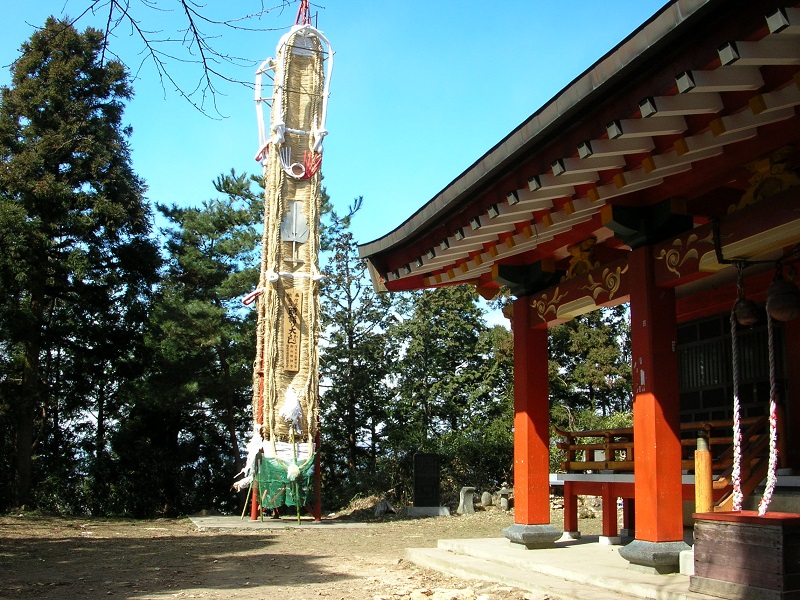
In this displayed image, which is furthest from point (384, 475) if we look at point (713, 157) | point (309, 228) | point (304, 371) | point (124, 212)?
point (713, 157)

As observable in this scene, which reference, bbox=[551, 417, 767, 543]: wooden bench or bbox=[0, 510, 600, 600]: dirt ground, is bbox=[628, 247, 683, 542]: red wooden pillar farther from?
bbox=[0, 510, 600, 600]: dirt ground

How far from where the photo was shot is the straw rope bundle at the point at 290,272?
1520 centimetres

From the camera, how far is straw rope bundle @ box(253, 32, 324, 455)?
15.2m

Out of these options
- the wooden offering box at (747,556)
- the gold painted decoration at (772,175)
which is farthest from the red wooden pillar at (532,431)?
the gold painted decoration at (772,175)

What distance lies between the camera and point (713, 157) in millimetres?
5398

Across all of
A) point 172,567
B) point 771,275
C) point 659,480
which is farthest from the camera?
point 172,567

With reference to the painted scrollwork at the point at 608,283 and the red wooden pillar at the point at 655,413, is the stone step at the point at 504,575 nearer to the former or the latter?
the red wooden pillar at the point at 655,413

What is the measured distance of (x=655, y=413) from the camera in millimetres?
5984

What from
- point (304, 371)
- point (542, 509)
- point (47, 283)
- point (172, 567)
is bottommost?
point (172, 567)

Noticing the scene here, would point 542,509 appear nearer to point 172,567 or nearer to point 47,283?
point 172,567

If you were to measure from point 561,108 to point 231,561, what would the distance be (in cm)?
702

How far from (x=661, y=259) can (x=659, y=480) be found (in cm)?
173

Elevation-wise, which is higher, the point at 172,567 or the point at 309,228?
the point at 309,228

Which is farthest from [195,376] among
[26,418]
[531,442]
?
[531,442]
